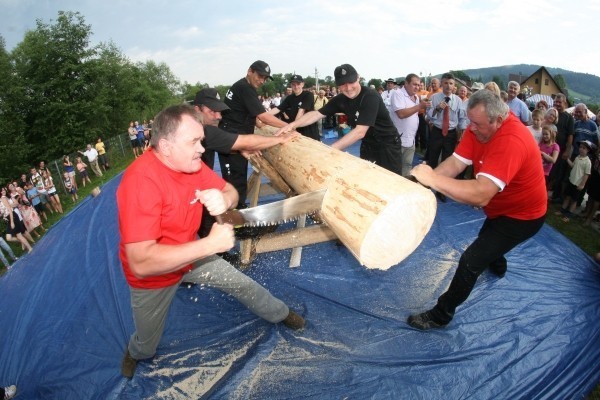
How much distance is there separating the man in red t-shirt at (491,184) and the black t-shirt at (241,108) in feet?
7.85

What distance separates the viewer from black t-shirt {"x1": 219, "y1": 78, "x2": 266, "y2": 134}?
4305 mm

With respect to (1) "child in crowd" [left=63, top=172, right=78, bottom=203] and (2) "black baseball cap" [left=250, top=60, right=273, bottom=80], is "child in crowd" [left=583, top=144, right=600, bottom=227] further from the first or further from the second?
(1) "child in crowd" [left=63, top=172, right=78, bottom=203]

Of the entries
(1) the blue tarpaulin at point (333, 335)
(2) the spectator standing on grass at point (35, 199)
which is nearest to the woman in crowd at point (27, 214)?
(2) the spectator standing on grass at point (35, 199)

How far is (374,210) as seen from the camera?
2.04 metres

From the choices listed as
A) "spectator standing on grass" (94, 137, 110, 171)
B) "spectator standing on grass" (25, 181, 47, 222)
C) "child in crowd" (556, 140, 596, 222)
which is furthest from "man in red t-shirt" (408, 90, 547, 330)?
"spectator standing on grass" (94, 137, 110, 171)

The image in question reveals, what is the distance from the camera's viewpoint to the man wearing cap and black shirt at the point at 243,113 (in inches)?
170

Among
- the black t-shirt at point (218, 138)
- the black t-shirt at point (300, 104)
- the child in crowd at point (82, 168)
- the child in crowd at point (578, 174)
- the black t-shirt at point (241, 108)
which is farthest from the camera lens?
the child in crowd at point (82, 168)

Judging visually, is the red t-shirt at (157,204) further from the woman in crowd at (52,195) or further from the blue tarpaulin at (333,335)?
the woman in crowd at (52,195)

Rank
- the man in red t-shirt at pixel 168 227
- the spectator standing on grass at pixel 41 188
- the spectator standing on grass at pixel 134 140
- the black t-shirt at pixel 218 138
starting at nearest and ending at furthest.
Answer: the man in red t-shirt at pixel 168 227 < the black t-shirt at pixel 218 138 < the spectator standing on grass at pixel 41 188 < the spectator standing on grass at pixel 134 140

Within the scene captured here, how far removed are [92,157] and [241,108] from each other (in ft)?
43.8

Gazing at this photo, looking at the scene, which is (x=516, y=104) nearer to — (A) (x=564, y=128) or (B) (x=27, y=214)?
(A) (x=564, y=128)

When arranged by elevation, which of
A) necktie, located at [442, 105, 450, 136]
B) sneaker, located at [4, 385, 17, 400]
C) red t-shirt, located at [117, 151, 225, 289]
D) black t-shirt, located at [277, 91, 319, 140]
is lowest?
sneaker, located at [4, 385, 17, 400]

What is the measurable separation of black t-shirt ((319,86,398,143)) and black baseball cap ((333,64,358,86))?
0.72ft

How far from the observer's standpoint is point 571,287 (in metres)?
3.54
